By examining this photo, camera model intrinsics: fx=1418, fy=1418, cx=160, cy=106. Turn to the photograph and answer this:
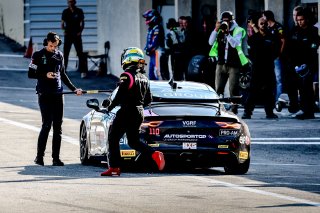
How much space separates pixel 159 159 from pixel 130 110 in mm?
677

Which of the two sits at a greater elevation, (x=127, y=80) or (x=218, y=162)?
(x=127, y=80)

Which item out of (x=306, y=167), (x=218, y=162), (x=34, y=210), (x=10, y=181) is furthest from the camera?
(x=306, y=167)

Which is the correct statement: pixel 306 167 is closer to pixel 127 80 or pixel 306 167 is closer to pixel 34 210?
pixel 127 80

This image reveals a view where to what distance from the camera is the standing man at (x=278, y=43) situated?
26.7 m

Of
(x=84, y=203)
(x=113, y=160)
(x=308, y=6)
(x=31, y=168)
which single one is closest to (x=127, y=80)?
(x=113, y=160)

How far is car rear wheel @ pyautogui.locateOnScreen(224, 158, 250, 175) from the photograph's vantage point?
55.8 feet

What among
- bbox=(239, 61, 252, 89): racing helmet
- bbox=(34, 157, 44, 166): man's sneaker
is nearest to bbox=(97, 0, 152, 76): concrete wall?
bbox=(239, 61, 252, 89): racing helmet

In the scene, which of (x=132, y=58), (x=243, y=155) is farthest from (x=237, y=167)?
(x=132, y=58)

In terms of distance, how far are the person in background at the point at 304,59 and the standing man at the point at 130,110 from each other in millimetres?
9209

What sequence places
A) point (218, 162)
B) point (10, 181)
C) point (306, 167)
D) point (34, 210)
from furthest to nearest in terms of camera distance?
point (306, 167) → point (218, 162) → point (10, 181) → point (34, 210)

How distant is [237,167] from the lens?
1702cm

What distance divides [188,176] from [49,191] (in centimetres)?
252

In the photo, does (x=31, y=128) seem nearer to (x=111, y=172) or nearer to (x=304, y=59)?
(x=304, y=59)

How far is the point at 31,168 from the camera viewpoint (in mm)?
17672
